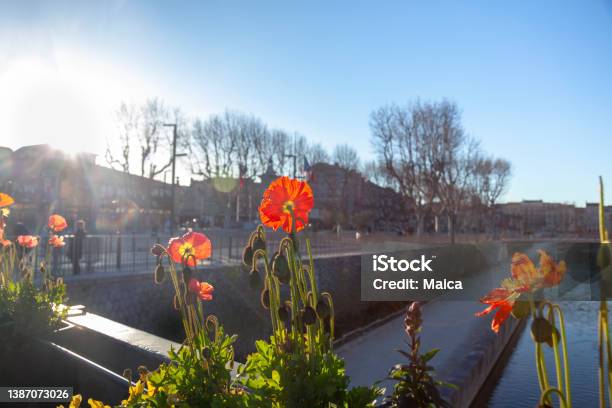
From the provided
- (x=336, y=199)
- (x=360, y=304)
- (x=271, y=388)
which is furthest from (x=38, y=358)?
(x=336, y=199)

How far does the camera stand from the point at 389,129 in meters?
37.5

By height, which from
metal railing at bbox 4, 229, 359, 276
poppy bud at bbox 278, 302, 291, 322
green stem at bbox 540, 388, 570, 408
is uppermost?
poppy bud at bbox 278, 302, 291, 322

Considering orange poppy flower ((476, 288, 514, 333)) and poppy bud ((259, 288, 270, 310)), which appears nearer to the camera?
orange poppy flower ((476, 288, 514, 333))

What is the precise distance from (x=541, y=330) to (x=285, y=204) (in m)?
0.85

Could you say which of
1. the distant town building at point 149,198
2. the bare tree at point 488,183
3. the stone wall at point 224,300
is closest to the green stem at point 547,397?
the distant town building at point 149,198

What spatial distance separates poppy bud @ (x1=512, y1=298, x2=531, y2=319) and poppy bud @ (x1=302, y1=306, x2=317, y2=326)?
0.67 meters

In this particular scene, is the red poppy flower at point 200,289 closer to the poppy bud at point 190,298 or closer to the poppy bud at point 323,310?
the poppy bud at point 190,298

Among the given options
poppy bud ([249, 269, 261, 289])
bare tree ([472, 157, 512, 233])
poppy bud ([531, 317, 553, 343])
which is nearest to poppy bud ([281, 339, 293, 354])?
poppy bud ([249, 269, 261, 289])

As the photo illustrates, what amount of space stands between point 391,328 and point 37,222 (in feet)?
58.4

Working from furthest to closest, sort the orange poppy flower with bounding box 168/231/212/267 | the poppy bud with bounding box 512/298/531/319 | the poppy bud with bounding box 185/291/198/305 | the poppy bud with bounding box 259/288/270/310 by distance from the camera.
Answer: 1. the orange poppy flower with bounding box 168/231/212/267
2. the poppy bud with bounding box 185/291/198/305
3. the poppy bud with bounding box 259/288/270/310
4. the poppy bud with bounding box 512/298/531/319

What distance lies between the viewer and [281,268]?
151 cm

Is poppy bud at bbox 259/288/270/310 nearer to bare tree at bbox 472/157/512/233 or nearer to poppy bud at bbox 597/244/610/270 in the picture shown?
poppy bud at bbox 597/244/610/270

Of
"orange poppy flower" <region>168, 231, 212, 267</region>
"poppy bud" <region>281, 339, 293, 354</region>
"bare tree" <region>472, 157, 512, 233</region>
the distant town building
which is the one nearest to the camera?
"poppy bud" <region>281, 339, 293, 354</region>

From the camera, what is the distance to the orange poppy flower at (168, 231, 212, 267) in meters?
1.98
